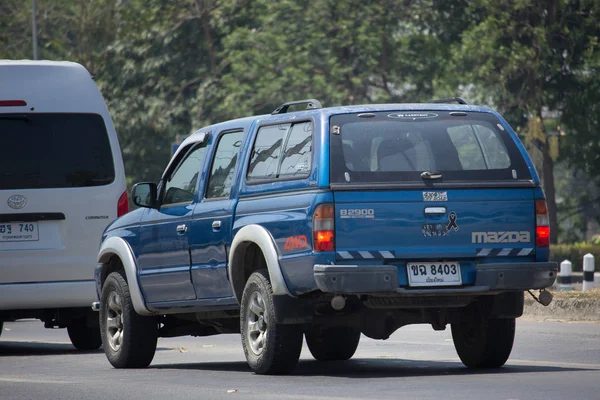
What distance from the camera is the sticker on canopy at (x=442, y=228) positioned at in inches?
374

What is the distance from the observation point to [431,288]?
948 cm

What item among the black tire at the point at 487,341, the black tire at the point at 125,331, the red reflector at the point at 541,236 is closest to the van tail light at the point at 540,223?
the red reflector at the point at 541,236

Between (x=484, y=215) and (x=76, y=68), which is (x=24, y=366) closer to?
(x=76, y=68)

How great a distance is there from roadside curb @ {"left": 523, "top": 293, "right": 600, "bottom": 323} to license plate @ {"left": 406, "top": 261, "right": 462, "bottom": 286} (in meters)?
7.26

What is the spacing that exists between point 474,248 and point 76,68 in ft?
19.3

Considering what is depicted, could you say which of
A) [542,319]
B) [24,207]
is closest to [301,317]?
[24,207]

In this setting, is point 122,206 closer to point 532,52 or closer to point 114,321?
point 114,321

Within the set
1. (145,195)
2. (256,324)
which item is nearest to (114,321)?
(145,195)

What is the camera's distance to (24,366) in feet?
39.8

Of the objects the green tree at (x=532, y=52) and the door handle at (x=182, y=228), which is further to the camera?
the green tree at (x=532, y=52)

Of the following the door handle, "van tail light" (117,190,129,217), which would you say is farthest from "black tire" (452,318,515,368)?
"van tail light" (117,190,129,217)

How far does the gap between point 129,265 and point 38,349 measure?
325 centimetres

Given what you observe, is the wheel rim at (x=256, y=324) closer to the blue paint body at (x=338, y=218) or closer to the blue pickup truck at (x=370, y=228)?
the blue pickup truck at (x=370, y=228)

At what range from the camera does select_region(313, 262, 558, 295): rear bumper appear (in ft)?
30.2
